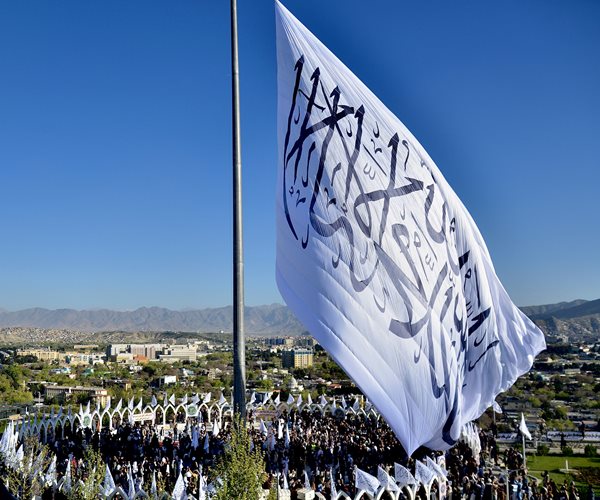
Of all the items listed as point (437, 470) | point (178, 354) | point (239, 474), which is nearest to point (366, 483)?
point (437, 470)

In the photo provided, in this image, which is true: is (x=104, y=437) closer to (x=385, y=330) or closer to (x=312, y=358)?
(x=385, y=330)

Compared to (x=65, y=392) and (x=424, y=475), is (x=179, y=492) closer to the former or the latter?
(x=424, y=475)

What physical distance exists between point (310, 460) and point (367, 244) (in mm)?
11296

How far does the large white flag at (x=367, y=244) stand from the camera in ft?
29.5

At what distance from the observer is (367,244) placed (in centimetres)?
947

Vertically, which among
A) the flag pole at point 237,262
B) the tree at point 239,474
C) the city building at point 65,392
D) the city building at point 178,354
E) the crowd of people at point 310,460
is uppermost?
the flag pole at point 237,262

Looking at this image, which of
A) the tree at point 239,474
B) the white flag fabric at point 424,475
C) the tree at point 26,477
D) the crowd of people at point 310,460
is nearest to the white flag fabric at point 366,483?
the crowd of people at point 310,460

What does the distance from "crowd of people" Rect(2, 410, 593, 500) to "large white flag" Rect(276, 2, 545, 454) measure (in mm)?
4369

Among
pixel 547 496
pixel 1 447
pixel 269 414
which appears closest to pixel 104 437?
pixel 1 447

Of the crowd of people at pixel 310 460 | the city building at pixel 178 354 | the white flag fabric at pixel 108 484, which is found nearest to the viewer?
the white flag fabric at pixel 108 484

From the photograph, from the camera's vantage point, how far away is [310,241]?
30.5 ft

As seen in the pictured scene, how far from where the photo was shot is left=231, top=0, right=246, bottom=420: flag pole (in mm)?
9367

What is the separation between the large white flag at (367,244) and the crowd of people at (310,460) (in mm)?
4369

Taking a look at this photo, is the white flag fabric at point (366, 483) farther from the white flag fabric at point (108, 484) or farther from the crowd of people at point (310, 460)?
the white flag fabric at point (108, 484)
